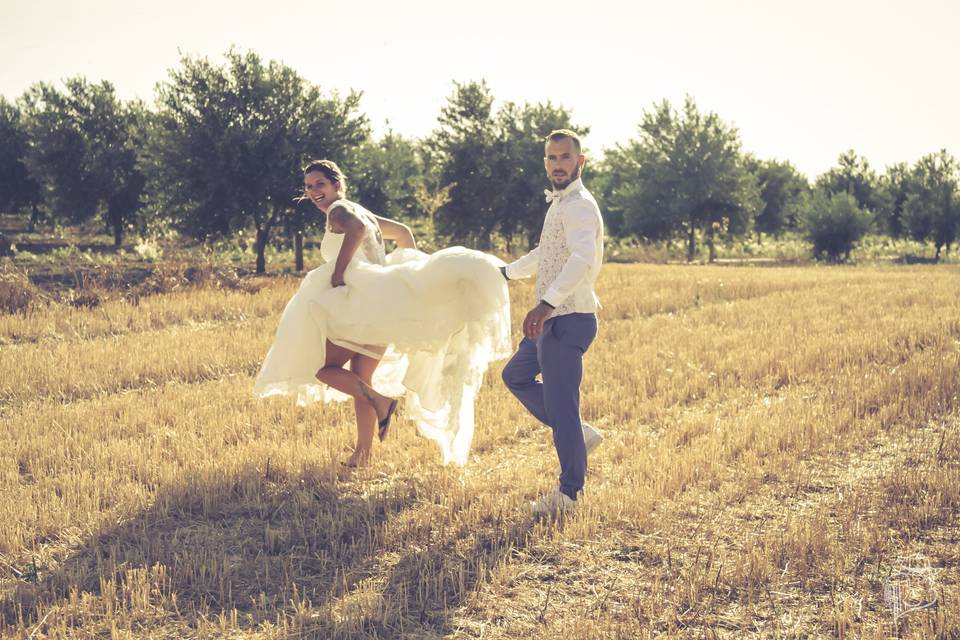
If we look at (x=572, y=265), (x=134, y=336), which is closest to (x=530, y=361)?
(x=572, y=265)

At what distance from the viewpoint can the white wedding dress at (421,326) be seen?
206 inches

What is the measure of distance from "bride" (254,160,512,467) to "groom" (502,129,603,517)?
473mm

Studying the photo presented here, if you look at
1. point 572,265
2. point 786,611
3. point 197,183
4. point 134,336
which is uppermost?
point 197,183

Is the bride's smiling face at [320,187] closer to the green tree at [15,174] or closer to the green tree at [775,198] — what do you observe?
the green tree at [15,174]

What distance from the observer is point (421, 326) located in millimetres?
5270

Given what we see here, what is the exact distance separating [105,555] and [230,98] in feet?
70.9

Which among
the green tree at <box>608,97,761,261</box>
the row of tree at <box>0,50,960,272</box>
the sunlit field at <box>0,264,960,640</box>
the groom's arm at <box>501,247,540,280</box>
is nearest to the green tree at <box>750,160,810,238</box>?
the row of tree at <box>0,50,960,272</box>

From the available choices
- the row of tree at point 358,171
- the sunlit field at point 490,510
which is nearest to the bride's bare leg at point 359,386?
the sunlit field at point 490,510

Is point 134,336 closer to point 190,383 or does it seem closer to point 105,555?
point 190,383

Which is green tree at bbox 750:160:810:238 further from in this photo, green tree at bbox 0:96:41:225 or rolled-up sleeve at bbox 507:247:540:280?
rolled-up sleeve at bbox 507:247:540:280

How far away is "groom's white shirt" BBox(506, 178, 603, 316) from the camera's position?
15.1 ft

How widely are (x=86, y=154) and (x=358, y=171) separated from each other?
14.3 m

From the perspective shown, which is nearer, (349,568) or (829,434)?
(349,568)

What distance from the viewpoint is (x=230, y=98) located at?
23.6m
